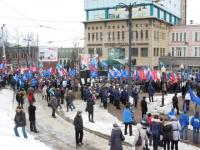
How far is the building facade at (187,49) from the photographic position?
2908 inches

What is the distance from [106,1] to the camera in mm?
80812

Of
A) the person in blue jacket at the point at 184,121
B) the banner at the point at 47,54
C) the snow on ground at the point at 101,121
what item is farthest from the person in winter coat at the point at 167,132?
the banner at the point at 47,54

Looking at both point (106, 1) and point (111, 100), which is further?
point (106, 1)

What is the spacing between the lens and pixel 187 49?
76625 millimetres

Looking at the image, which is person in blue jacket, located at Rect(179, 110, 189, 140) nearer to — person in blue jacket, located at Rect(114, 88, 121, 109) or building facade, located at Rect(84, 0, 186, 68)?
person in blue jacket, located at Rect(114, 88, 121, 109)

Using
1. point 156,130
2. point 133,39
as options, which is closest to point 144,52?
point 133,39

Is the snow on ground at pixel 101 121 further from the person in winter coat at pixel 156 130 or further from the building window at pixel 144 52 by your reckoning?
the building window at pixel 144 52

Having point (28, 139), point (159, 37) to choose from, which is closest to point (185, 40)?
point (159, 37)

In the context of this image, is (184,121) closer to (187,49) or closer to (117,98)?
(117,98)

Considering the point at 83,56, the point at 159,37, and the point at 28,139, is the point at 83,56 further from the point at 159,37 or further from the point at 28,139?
the point at 159,37

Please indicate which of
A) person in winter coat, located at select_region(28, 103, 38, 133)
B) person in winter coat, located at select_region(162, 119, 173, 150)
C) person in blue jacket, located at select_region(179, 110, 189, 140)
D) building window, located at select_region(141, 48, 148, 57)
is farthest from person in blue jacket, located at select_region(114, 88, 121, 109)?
building window, located at select_region(141, 48, 148, 57)

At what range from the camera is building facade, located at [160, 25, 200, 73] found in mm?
73875

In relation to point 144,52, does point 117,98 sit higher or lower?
lower

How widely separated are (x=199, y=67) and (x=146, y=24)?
12023 millimetres
